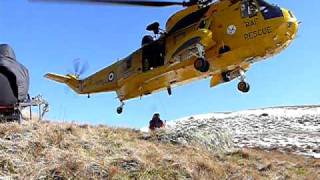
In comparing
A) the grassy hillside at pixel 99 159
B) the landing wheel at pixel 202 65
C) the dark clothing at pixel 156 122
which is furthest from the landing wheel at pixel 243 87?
the grassy hillside at pixel 99 159

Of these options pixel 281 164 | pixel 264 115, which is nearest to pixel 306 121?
pixel 264 115

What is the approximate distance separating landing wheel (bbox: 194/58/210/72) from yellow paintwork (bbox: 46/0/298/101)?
45cm

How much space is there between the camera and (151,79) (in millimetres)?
22828

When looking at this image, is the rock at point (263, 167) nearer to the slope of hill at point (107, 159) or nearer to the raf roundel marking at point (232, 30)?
the slope of hill at point (107, 159)

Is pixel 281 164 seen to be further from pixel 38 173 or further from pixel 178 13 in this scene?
pixel 178 13

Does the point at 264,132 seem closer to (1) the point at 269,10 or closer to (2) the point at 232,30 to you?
(2) the point at 232,30

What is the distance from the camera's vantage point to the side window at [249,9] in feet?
65.4

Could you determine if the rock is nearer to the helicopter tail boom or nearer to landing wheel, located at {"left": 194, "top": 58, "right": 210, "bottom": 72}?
landing wheel, located at {"left": 194, "top": 58, "right": 210, "bottom": 72}

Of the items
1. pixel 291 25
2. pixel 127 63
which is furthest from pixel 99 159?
pixel 127 63

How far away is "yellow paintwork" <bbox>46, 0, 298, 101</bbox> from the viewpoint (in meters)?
19.6

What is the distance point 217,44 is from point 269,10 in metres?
2.41

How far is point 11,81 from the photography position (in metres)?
10.5

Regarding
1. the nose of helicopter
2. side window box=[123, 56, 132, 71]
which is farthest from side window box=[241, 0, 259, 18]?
side window box=[123, 56, 132, 71]

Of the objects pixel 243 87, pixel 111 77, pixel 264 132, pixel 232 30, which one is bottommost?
pixel 264 132
